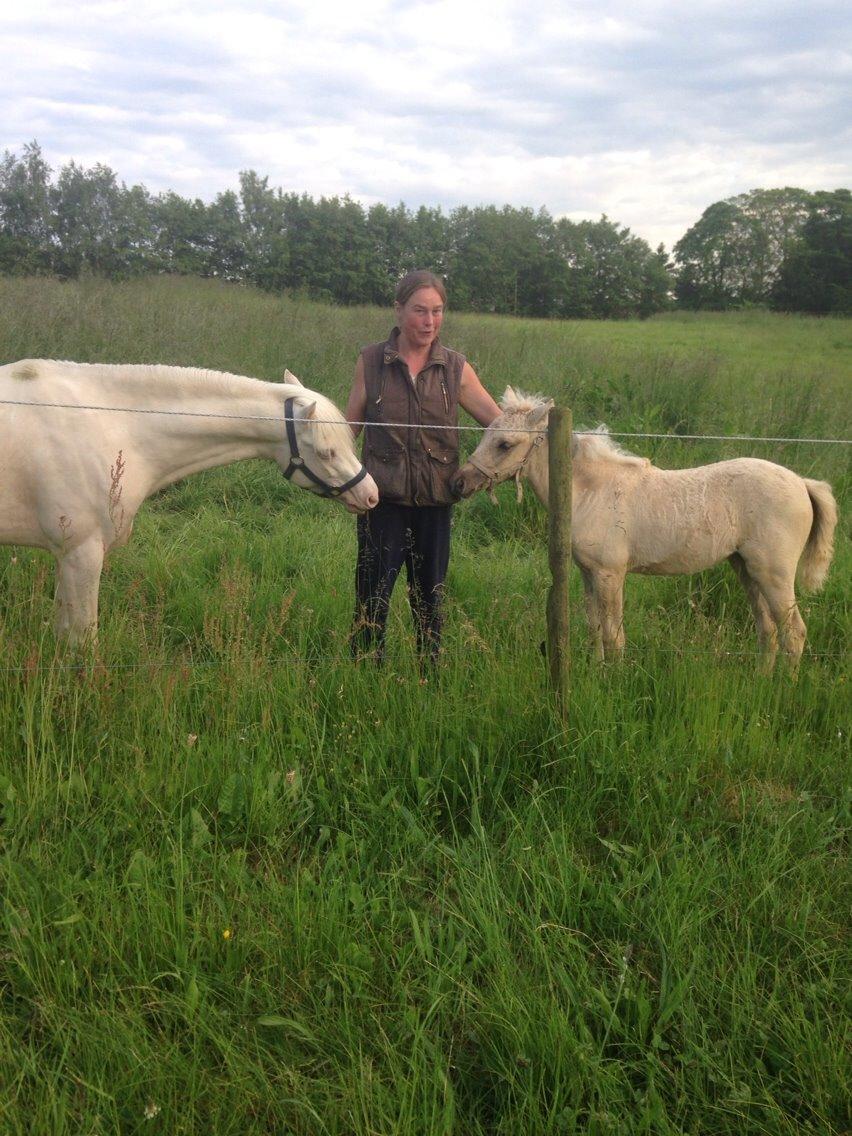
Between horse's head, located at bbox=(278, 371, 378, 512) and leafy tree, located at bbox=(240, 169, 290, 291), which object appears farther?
leafy tree, located at bbox=(240, 169, 290, 291)

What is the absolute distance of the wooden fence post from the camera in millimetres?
3010

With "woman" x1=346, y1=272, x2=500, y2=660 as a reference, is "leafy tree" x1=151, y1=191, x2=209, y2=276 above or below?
above

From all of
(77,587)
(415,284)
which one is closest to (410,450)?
(415,284)

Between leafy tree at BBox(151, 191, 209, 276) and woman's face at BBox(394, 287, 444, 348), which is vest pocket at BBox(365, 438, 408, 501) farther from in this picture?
leafy tree at BBox(151, 191, 209, 276)

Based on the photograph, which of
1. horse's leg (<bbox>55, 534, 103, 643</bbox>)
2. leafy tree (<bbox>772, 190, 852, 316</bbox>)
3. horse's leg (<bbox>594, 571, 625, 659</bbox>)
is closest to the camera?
horse's leg (<bbox>55, 534, 103, 643</bbox>)

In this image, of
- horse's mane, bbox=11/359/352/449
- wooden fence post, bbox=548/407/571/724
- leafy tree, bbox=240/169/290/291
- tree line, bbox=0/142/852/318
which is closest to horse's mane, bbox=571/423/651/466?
wooden fence post, bbox=548/407/571/724

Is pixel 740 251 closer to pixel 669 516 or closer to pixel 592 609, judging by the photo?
pixel 669 516

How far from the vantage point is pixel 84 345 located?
8633mm

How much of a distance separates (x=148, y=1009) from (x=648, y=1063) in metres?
1.25

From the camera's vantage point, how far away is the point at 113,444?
148 inches

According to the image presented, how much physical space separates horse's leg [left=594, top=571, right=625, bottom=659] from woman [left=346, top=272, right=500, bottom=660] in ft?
2.88

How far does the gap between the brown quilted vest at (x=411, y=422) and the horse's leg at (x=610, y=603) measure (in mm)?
998

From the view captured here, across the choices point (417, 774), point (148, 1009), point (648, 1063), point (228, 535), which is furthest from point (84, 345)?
point (648, 1063)

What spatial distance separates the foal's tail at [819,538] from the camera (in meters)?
4.18
